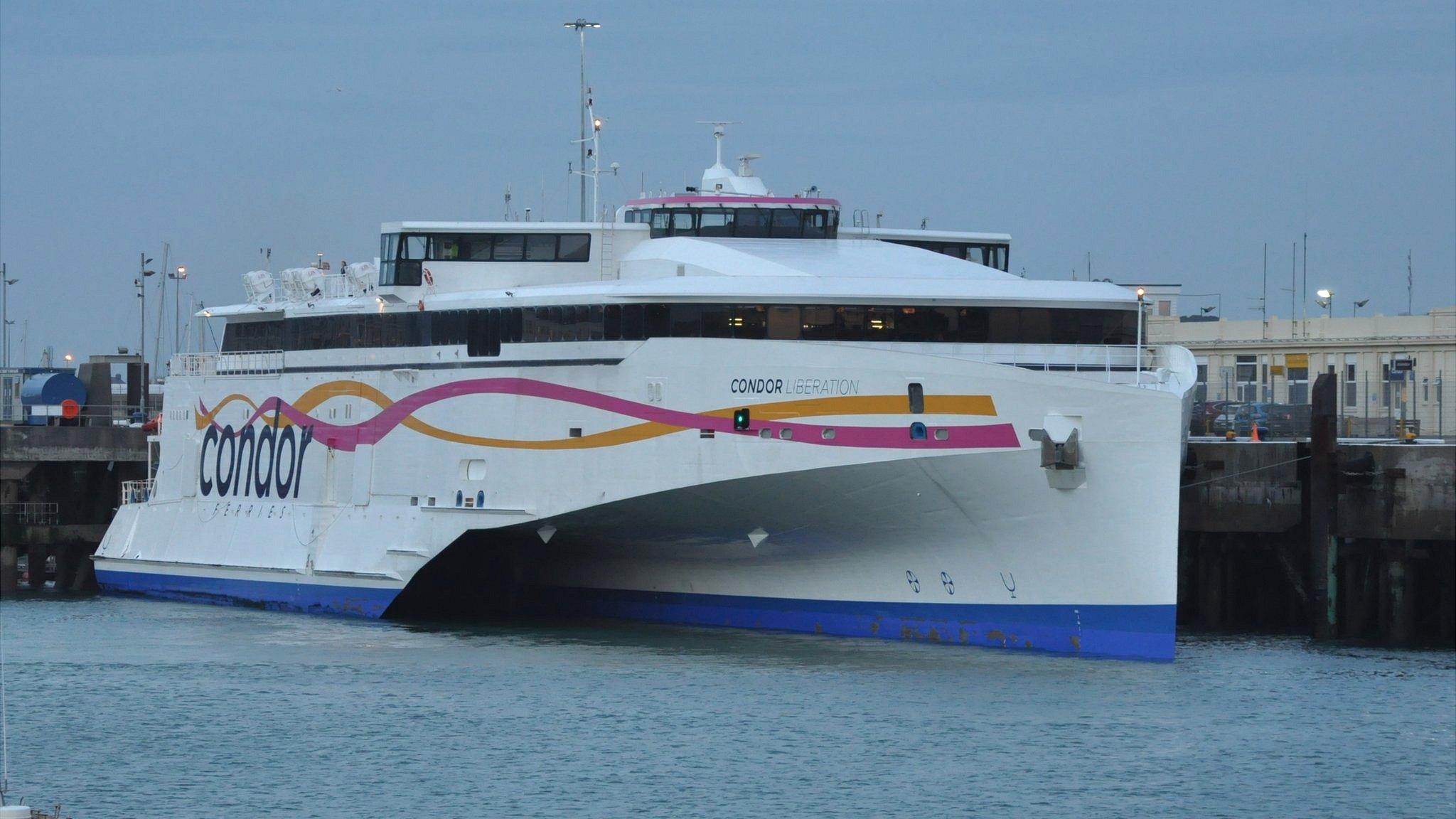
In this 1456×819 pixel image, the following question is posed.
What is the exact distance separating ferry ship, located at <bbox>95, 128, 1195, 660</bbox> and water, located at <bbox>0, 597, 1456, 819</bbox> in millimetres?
1231

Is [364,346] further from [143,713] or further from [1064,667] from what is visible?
[1064,667]

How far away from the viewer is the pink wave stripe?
26.9 m

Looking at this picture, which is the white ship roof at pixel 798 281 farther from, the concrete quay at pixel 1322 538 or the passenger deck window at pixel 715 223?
the concrete quay at pixel 1322 538

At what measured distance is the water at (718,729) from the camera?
21562 millimetres

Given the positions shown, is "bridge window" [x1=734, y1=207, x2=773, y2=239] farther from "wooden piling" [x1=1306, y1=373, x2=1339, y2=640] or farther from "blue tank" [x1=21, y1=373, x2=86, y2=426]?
"blue tank" [x1=21, y1=373, x2=86, y2=426]

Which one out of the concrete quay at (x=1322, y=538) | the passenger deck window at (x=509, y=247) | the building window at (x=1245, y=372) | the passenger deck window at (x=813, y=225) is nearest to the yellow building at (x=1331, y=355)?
the building window at (x=1245, y=372)

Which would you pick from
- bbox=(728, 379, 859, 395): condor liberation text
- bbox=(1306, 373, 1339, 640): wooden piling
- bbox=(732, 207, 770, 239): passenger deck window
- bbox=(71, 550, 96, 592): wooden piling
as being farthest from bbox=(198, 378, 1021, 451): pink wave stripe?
bbox=(71, 550, 96, 592): wooden piling

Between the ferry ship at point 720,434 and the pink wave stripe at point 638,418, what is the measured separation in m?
0.05

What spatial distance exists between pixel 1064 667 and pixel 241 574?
54.3ft

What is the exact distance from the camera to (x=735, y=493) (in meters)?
28.6

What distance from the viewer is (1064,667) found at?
27.2 meters

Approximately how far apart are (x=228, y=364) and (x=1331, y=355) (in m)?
28.0

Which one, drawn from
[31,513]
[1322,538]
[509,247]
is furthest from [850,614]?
[31,513]

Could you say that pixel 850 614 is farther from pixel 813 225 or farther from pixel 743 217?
pixel 743 217
